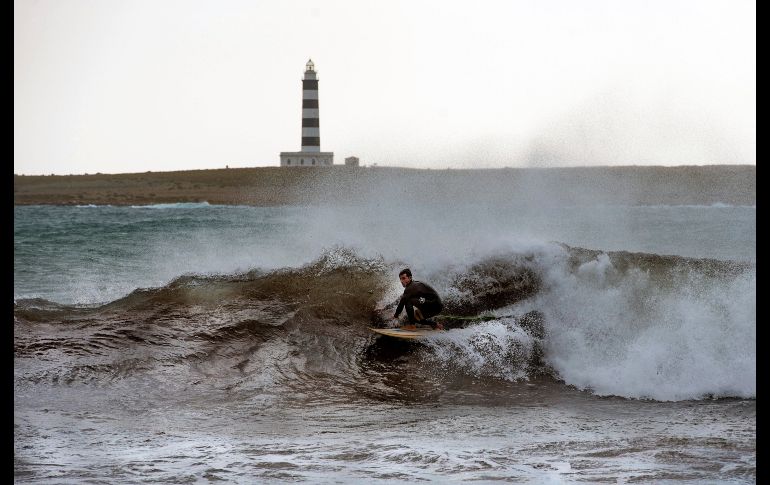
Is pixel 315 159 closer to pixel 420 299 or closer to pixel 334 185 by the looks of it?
pixel 334 185

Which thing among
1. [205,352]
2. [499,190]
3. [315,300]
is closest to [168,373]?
[205,352]

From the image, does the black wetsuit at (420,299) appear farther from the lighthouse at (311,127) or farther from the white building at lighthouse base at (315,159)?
the white building at lighthouse base at (315,159)

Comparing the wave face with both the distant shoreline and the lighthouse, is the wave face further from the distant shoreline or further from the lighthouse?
the lighthouse

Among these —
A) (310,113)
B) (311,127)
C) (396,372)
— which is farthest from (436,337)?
(311,127)

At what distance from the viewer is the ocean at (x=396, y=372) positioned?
6.40 metres

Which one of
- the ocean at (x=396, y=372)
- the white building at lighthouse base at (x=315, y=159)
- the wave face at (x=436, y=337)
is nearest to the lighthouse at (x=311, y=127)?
the white building at lighthouse base at (x=315, y=159)

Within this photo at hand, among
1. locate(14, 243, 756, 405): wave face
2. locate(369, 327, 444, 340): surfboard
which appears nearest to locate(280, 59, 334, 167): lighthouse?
locate(14, 243, 756, 405): wave face

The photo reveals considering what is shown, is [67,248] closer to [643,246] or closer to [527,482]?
[643,246]

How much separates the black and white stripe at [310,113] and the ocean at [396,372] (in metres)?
38.7

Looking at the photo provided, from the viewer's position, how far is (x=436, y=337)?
10.2 m

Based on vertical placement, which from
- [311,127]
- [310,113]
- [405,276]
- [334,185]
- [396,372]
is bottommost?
[396,372]

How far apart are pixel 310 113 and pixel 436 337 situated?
45570 mm

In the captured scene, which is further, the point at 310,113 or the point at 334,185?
the point at 310,113

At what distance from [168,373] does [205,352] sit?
2.50ft
